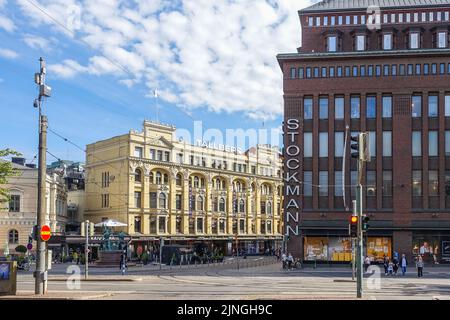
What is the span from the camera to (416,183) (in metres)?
55.6

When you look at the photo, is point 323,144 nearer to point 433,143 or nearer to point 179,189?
point 433,143

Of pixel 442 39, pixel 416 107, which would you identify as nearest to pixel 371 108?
pixel 416 107

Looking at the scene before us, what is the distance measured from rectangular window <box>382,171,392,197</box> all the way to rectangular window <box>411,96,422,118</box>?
5931 millimetres

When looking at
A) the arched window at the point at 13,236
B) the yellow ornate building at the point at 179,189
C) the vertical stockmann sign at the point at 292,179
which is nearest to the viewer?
the vertical stockmann sign at the point at 292,179

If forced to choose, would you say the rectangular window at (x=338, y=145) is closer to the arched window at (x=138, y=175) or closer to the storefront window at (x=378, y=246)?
the storefront window at (x=378, y=246)

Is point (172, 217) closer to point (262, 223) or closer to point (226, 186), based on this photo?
point (226, 186)

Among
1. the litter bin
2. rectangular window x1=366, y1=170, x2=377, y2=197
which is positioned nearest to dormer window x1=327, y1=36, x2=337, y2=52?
rectangular window x1=366, y1=170, x2=377, y2=197

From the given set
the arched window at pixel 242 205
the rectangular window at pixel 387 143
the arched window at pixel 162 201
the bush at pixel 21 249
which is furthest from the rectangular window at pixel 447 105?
the arched window at pixel 242 205

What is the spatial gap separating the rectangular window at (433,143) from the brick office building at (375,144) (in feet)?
0.29

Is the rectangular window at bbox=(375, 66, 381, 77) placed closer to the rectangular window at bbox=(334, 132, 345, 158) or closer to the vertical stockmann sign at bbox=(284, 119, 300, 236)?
the rectangular window at bbox=(334, 132, 345, 158)

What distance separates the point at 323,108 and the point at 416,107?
338 inches

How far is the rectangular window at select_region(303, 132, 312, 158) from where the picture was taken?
57.3 meters

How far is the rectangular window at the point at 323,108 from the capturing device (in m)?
57.2
